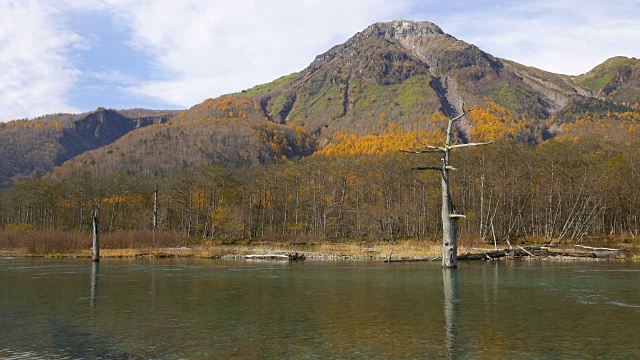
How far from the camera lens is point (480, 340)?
610 inches

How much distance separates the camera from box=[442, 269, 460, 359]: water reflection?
1491 cm

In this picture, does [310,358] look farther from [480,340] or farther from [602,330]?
[602,330]

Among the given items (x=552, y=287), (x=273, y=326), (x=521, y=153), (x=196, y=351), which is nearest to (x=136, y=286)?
(x=273, y=326)

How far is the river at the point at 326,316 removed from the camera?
14.4m

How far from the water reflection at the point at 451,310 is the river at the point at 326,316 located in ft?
0.16

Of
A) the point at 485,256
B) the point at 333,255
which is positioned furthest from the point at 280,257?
the point at 485,256

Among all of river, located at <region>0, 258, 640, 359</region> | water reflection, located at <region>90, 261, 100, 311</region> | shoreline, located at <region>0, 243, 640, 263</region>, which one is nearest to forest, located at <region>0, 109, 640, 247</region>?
shoreline, located at <region>0, 243, 640, 263</region>

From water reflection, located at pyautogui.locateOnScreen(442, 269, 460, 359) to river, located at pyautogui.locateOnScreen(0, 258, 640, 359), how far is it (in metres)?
0.05

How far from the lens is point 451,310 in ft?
69.4

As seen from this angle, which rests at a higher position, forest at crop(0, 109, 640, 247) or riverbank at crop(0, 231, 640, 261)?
forest at crop(0, 109, 640, 247)

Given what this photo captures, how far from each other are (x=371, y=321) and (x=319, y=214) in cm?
9047

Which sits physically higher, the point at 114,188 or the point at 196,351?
the point at 114,188

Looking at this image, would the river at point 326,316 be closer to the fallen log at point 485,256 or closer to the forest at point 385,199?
the fallen log at point 485,256

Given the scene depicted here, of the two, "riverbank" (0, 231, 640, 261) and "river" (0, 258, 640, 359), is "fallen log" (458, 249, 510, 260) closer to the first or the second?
"riverbank" (0, 231, 640, 261)
